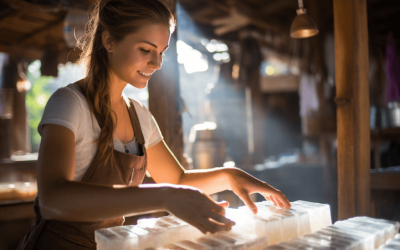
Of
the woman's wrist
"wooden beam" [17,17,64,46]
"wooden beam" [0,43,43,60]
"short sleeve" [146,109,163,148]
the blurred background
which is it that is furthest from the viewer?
"wooden beam" [0,43,43,60]

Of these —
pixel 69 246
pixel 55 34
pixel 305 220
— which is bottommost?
pixel 69 246

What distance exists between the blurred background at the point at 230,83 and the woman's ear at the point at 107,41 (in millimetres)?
1152

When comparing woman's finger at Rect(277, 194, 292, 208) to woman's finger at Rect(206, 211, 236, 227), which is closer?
woman's finger at Rect(206, 211, 236, 227)

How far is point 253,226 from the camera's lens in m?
1.13

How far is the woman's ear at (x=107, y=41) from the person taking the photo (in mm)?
1502

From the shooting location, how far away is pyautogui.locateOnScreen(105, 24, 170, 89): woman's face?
1.43m

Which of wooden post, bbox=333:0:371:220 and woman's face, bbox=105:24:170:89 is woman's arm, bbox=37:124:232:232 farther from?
wooden post, bbox=333:0:371:220

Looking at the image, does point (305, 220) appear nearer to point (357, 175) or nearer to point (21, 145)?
point (357, 175)

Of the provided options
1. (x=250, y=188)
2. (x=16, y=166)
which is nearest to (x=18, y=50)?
(x=16, y=166)

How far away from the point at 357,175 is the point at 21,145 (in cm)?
970

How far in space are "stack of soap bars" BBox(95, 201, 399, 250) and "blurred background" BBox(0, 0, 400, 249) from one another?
1.61 metres

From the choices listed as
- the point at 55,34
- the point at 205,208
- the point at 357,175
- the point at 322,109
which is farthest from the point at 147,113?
the point at 322,109

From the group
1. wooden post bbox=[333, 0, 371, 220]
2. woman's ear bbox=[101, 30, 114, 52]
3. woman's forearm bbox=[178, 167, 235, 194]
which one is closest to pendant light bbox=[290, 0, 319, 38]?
wooden post bbox=[333, 0, 371, 220]

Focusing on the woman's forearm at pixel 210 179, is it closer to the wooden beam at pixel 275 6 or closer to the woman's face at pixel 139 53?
the woman's face at pixel 139 53
